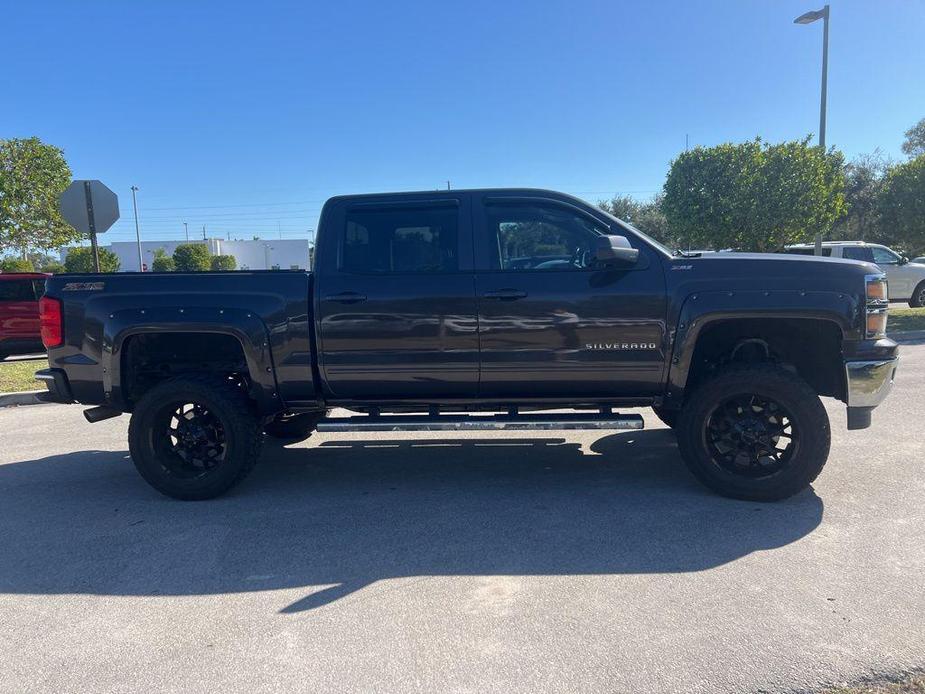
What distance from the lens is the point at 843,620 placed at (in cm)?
288

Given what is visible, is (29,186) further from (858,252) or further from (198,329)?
(858,252)

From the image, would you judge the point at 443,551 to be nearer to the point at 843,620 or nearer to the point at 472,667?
the point at 472,667

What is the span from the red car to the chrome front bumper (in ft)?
43.5

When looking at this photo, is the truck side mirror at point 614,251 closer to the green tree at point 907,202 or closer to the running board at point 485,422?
the running board at point 485,422

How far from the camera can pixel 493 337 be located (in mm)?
4379

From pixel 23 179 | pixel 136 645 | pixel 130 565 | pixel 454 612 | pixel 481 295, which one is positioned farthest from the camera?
pixel 23 179

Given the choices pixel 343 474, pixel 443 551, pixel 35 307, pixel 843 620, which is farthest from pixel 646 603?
pixel 35 307

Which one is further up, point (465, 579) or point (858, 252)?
→ point (858, 252)

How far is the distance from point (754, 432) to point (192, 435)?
3.96 m

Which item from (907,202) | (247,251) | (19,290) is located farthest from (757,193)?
(247,251)

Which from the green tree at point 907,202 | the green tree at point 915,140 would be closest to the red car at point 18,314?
the green tree at point 907,202

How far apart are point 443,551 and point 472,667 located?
42.9 inches

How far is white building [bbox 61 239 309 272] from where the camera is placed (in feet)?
208

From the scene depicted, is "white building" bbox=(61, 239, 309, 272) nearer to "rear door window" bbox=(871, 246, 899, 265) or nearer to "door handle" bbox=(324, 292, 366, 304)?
"rear door window" bbox=(871, 246, 899, 265)
